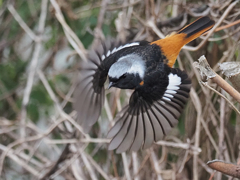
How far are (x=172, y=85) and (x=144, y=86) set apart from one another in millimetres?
134

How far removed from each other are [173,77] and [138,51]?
20 cm

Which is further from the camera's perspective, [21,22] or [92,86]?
[21,22]

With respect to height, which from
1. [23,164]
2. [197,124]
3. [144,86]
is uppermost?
[144,86]

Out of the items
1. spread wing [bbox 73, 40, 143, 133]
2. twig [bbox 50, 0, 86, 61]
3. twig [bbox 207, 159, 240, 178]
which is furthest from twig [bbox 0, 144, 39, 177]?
twig [bbox 207, 159, 240, 178]

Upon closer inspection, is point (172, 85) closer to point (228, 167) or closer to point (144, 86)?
point (144, 86)

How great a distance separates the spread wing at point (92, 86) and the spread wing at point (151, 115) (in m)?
0.17

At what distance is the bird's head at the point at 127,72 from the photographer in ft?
4.86

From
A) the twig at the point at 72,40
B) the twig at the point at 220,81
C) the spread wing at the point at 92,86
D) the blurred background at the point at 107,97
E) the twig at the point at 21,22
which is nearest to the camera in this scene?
the twig at the point at 220,81

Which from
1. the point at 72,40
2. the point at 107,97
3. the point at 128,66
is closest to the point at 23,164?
the point at 107,97

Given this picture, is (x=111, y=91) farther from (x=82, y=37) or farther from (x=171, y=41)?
(x=171, y=41)

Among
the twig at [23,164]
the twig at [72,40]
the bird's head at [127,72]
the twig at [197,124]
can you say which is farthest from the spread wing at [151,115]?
the twig at [23,164]

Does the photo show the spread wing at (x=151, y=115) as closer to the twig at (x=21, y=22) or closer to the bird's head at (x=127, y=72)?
the bird's head at (x=127, y=72)

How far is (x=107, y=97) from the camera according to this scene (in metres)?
2.35

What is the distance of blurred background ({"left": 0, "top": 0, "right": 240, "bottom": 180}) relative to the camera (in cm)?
187
